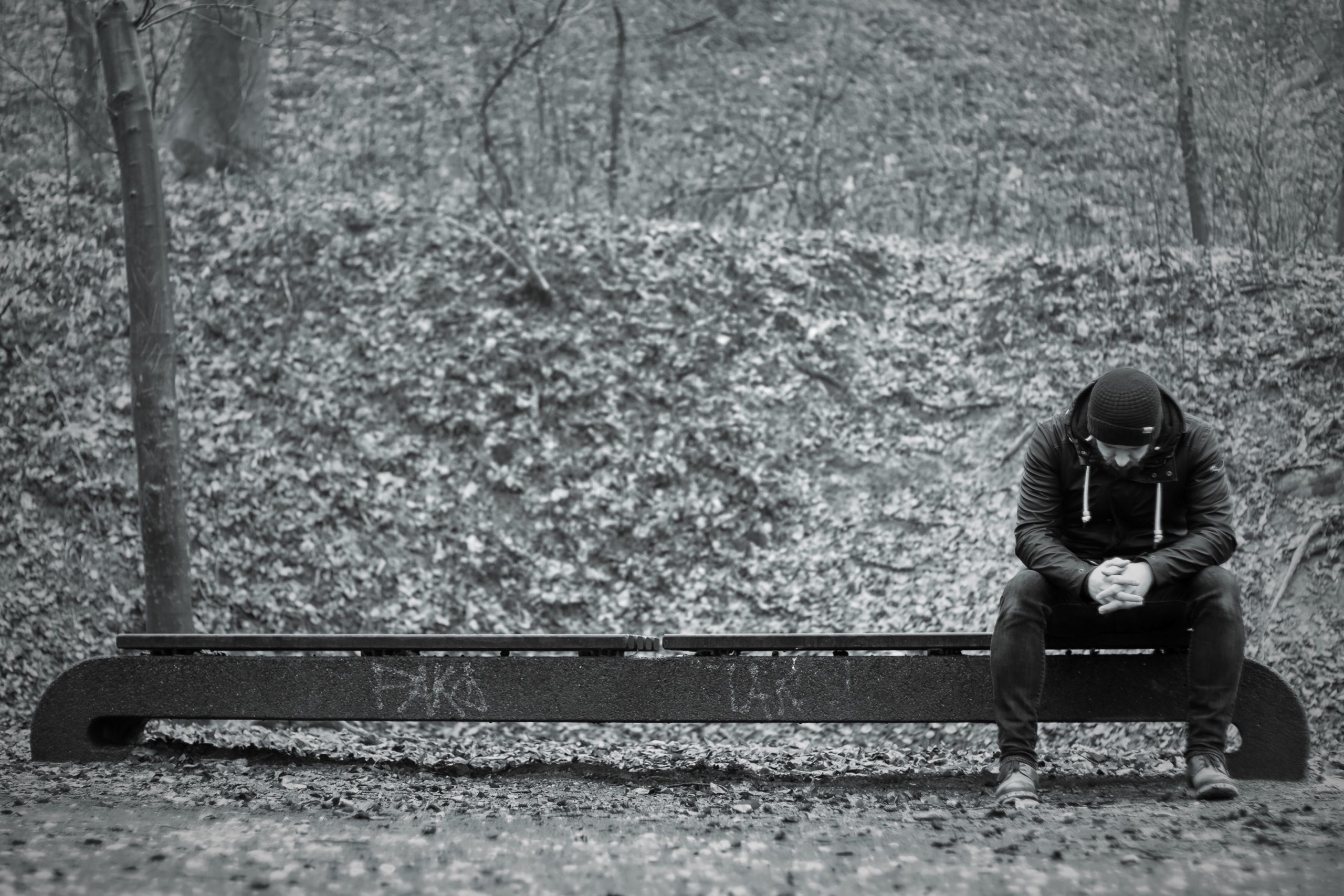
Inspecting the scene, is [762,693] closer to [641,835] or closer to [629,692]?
[629,692]

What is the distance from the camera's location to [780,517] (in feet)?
24.7

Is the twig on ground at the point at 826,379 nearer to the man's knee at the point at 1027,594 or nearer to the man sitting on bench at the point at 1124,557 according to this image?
the man sitting on bench at the point at 1124,557

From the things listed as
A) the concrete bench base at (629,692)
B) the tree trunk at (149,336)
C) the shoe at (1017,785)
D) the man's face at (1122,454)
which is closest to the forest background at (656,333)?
the tree trunk at (149,336)

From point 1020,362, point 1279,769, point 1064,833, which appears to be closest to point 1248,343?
point 1020,362

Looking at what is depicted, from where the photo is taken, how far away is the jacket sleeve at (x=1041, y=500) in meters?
3.62

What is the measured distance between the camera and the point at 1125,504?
364 cm

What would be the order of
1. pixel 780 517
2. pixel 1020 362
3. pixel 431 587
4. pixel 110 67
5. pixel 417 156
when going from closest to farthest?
pixel 110 67 < pixel 431 587 < pixel 780 517 < pixel 1020 362 < pixel 417 156

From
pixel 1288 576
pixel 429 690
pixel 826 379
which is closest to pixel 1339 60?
pixel 826 379

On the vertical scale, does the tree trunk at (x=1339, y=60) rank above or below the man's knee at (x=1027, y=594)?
above

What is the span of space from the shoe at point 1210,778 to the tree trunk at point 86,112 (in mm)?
9453

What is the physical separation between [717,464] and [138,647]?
4532 millimetres

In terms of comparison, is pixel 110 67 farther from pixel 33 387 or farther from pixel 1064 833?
pixel 1064 833

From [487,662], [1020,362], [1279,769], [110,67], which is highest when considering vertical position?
[110,67]

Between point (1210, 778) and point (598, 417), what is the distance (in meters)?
5.46
